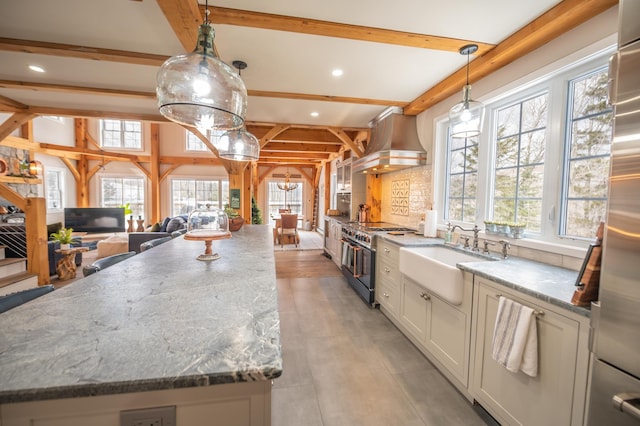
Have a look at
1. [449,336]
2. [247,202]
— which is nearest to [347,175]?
[247,202]

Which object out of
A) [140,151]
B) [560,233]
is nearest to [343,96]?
[560,233]

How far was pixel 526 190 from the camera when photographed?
2.14 meters

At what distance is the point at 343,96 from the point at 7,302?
343cm

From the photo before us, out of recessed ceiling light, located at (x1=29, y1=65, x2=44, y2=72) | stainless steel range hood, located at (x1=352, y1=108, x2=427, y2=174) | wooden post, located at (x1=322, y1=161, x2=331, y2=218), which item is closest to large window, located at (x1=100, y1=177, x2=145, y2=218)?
wooden post, located at (x1=322, y1=161, x2=331, y2=218)

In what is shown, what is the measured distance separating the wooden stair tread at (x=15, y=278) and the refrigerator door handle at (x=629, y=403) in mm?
5027

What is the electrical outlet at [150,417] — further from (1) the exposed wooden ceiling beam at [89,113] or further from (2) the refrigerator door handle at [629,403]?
(1) the exposed wooden ceiling beam at [89,113]

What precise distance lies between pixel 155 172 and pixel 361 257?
813 centimetres

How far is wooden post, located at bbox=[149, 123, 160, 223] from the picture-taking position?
8.46 meters

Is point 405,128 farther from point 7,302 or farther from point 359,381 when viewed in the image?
point 7,302

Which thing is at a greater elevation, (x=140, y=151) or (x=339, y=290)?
(x=140, y=151)

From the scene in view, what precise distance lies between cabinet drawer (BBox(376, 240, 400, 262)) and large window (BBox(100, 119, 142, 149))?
9028 mm

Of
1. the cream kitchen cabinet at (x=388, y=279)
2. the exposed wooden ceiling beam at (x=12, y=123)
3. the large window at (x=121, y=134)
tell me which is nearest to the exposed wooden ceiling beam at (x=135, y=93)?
the exposed wooden ceiling beam at (x=12, y=123)

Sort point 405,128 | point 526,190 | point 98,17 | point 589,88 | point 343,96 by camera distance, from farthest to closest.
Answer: point 405,128
point 343,96
point 526,190
point 98,17
point 589,88

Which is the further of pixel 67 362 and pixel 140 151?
pixel 140 151
